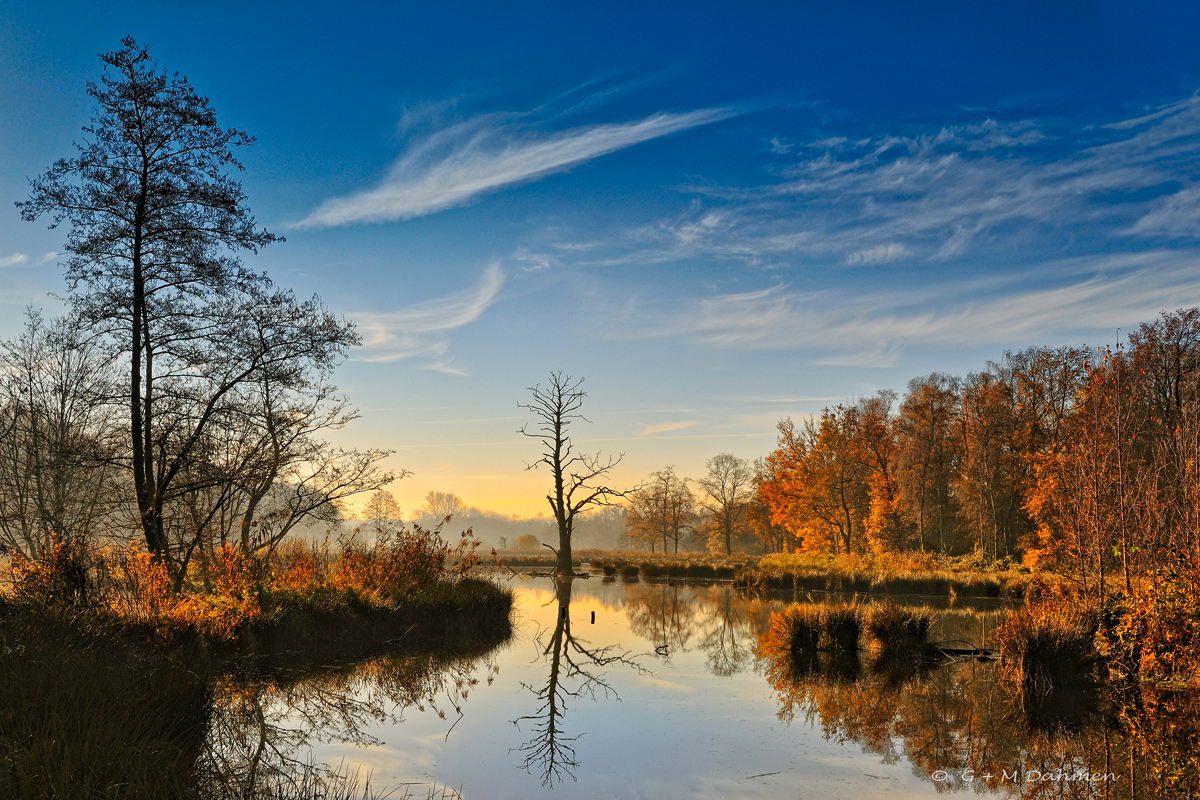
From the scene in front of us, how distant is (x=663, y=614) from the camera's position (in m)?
19.6

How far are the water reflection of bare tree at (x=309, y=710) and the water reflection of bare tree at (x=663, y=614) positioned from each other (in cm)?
483

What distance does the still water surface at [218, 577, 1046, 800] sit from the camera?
21.5 feet

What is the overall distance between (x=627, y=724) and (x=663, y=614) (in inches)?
442

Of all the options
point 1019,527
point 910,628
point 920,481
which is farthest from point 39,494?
point 1019,527

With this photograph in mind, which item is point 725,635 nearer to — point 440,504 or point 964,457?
point 964,457

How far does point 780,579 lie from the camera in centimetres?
2736

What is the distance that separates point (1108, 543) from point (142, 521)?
53.4 ft

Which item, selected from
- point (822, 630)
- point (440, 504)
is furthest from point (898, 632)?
point (440, 504)

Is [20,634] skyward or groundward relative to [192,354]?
groundward

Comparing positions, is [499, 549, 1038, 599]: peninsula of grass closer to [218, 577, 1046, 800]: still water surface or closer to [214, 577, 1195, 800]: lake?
[218, 577, 1046, 800]: still water surface

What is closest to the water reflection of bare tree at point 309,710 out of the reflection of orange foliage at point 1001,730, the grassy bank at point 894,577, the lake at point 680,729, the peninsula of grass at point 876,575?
the lake at point 680,729

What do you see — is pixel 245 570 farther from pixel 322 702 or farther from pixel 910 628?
pixel 910 628

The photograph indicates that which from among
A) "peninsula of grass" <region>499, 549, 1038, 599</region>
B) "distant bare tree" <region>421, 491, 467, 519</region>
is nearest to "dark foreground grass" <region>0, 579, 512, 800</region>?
"peninsula of grass" <region>499, 549, 1038, 599</region>

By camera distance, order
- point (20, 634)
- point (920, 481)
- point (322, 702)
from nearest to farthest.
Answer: point (20, 634) < point (322, 702) < point (920, 481)
